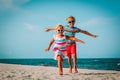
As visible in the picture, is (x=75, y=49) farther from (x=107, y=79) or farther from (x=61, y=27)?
(x=107, y=79)

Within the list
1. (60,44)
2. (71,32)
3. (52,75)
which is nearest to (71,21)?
(71,32)

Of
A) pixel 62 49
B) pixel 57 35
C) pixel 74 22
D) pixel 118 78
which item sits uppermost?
pixel 74 22

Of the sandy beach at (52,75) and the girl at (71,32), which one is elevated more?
the girl at (71,32)

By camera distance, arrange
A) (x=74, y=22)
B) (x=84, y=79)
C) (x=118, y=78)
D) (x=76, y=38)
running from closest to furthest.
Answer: (x=84, y=79) → (x=118, y=78) → (x=76, y=38) → (x=74, y=22)

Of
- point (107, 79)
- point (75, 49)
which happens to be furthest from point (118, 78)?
point (75, 49)

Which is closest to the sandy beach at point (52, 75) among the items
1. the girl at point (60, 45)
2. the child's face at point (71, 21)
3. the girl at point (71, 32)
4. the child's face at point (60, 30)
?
the girl at point (60, 45)

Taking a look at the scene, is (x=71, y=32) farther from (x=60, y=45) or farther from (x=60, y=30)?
(x=60, y=45)

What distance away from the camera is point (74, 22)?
7.44 metres

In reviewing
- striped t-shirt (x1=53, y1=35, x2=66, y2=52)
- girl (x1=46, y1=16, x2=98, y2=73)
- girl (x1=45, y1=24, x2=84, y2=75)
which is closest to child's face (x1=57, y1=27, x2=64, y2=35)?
girl (x1=45, y1=24, x2=84, y2=75)

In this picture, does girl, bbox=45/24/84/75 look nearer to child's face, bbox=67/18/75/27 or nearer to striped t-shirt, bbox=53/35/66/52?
striped t-shirt, bbox=53/35/66/52

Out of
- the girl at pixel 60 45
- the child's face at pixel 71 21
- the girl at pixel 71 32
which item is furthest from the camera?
the child's face at pixel 71 21

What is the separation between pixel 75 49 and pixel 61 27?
38.9 inches

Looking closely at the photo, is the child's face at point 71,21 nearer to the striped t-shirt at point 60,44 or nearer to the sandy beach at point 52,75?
the striped t-shirt at point 60,44

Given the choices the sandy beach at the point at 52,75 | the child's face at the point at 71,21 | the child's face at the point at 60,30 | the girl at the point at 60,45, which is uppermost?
the child's face at the point at 71,21
